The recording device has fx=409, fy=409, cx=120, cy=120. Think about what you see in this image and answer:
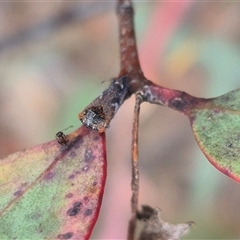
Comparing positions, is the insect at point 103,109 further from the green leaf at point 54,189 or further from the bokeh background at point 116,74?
the bokeh background at point 116,74

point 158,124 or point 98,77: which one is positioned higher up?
point 98,77

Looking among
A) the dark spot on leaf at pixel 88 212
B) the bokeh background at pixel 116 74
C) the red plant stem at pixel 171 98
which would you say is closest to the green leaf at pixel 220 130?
the red plant stem at pixel 171 98

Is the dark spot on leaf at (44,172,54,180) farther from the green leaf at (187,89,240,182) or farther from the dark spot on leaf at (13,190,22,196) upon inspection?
the green leaf at (187,89,240,182)

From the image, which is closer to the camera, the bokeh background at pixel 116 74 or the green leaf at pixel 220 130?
the green leaf at pixel 220 130

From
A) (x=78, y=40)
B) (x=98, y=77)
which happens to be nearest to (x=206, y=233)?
(x=98, y=77)

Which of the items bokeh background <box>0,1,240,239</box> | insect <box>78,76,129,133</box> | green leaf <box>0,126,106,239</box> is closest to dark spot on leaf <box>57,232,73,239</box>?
green leaf <box>0,126,106,239</box>

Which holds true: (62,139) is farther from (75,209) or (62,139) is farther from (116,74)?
(116,74)

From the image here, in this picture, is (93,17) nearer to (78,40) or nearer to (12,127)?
(78,40)
